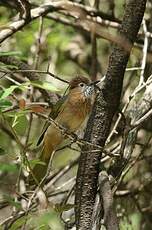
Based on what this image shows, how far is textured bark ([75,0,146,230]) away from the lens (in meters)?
2.30

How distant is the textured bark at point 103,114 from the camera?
90.7 inches

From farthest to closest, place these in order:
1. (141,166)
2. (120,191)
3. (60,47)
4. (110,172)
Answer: (60,47) < (141,166) < (120,191) < (110,172)

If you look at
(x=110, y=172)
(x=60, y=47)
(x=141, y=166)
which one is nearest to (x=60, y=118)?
(x=110, y=172)

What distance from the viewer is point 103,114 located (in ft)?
7.73

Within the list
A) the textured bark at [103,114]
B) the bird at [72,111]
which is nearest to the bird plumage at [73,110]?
the bird at [72,111]

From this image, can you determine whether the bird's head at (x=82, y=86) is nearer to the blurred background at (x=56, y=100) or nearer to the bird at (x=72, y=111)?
the bird at (x=72, y=111)

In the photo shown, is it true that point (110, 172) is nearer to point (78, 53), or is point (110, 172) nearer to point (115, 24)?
point (115, 24)

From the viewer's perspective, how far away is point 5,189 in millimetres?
3949

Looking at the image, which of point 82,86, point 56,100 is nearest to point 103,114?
point 82,86

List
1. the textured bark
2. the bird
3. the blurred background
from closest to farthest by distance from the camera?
the blurred background, the textured bark, the bird

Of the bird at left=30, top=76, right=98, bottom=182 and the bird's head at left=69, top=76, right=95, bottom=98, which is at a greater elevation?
the bird's head at left=69, top=76, right=95, bottom=98

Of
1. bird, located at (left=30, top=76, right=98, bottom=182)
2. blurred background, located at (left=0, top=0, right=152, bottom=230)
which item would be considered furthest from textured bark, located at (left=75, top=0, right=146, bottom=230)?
bird, located at (left=30, top=76, right=98, bottom=182)

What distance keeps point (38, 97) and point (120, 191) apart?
816 mm

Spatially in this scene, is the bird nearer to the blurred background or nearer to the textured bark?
the blurred background
